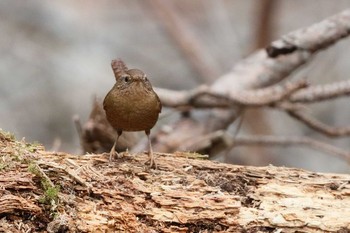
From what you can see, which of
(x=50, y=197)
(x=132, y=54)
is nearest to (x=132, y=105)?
(x=50, y=197)

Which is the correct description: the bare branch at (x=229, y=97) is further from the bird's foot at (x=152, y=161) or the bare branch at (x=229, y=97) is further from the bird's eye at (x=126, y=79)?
the bird's foot at (x=152, y=161)

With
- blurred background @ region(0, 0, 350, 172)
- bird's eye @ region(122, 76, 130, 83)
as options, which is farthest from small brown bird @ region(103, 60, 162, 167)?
blurred background @ region(0, 0, 350, 172)

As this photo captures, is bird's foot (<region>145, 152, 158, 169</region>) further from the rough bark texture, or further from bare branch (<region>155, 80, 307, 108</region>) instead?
bare branch (<region>155, 80, 307, 108</region>)

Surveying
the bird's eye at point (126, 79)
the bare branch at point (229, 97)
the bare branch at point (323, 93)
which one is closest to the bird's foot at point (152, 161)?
the bird's eye at point (126, 79)

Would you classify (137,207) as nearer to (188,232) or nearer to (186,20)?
(188,232)

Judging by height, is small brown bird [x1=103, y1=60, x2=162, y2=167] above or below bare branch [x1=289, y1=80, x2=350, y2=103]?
below

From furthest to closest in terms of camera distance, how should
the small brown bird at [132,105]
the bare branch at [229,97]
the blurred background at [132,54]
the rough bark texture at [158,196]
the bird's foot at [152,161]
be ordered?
the blurred background at [132,54]
the bare branch at [229,97]
the small brown bird at [132,105]
the bird's foot at [152,161]
the rough bark texture at [158,196]
